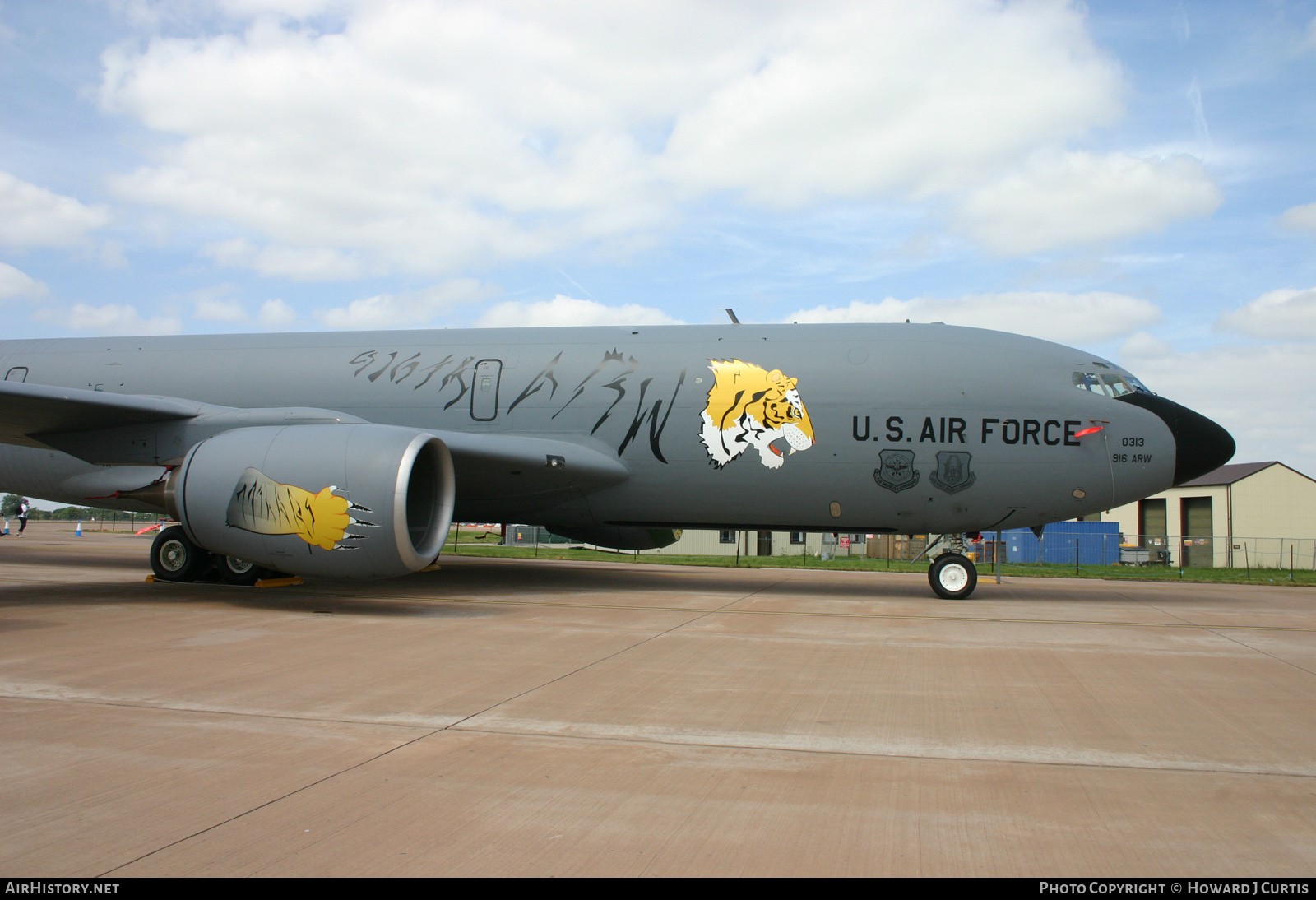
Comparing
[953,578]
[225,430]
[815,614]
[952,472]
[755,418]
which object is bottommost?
[815,614]

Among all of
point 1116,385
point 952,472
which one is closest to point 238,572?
point 952,472

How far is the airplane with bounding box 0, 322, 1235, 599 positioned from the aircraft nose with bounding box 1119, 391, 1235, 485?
3 centimetres

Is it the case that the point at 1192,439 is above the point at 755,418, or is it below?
below

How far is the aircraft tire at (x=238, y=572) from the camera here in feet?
40.4

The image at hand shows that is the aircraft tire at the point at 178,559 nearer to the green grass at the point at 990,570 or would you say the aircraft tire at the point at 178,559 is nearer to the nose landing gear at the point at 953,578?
the green grass at the point at 990,570

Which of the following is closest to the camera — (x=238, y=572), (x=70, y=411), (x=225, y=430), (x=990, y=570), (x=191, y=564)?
(x=70, y=411)

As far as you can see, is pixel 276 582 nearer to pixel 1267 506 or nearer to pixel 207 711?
pixel 207 711

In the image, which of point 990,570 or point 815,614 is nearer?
point 815,614

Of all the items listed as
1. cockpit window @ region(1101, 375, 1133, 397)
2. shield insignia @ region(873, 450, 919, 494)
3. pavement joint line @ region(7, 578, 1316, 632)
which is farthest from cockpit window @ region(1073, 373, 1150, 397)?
pavement joint line @ region(7, 578, 1316, 632)

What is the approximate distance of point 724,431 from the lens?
39.3 feet

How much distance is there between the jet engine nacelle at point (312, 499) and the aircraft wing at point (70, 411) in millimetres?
1429

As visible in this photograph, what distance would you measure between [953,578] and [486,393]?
7249 millimetres

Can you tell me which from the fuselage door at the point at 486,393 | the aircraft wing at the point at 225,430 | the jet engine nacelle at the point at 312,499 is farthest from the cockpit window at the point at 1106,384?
the jet engine nacelle at the point at 312,499

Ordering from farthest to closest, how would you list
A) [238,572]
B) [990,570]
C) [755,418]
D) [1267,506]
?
1. [1267,506]
2. [990,570]
3. [238,572]
4. [755,418]
